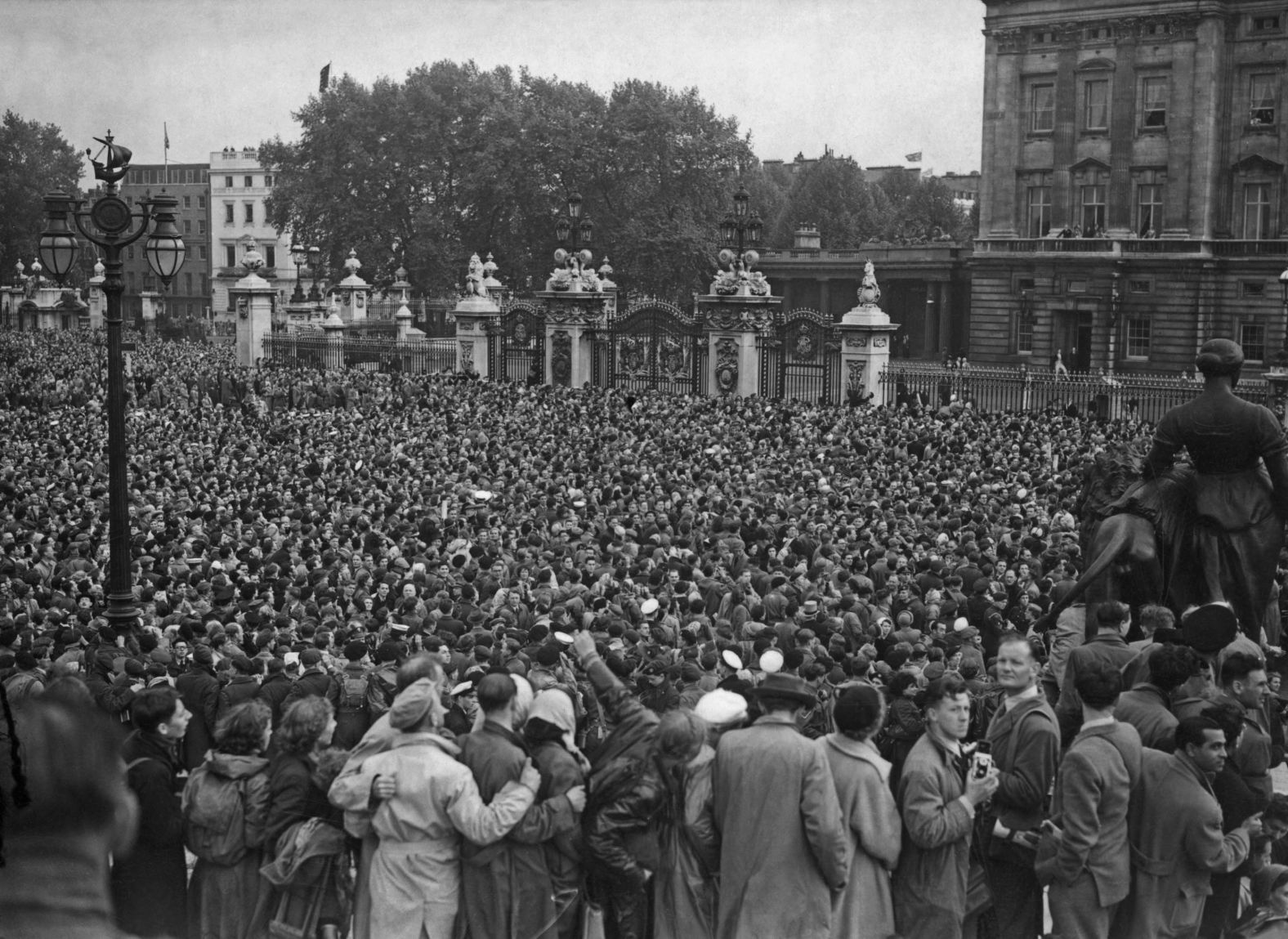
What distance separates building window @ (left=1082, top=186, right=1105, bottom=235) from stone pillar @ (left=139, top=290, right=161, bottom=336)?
40102 millimetres

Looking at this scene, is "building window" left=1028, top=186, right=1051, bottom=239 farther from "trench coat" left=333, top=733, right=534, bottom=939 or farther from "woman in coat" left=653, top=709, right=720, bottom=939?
"trench coat" left=333, top=733, right=534, bottom=939

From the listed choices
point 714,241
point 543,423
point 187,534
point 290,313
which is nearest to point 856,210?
point 714,241

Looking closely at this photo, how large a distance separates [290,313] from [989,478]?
48086 millimetres

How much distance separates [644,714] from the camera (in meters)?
7.24

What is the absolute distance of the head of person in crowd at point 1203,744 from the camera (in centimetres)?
700

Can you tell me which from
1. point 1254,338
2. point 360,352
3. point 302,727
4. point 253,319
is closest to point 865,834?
point 302,727

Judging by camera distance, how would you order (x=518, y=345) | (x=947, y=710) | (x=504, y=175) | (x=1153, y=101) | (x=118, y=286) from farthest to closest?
(x=504, y=175), (x=1153, y=101), (x=518, y=345), (x=118, y=286), (x=947, y=710)

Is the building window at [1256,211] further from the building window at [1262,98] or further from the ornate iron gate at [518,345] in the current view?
the ornate iron gate at [518,345]

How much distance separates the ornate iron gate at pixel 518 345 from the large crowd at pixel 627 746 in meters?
26.8

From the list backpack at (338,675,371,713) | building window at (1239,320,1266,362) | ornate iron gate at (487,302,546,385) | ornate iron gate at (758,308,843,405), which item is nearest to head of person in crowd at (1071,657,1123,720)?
backpack at (338,675,371,713)

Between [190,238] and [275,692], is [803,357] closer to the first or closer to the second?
[275,692]

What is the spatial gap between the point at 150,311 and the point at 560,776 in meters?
79.2

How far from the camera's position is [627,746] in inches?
281

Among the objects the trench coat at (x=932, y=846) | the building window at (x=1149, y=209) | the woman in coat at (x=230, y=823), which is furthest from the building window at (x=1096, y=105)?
the woman in coat at (x=230, y=823)
